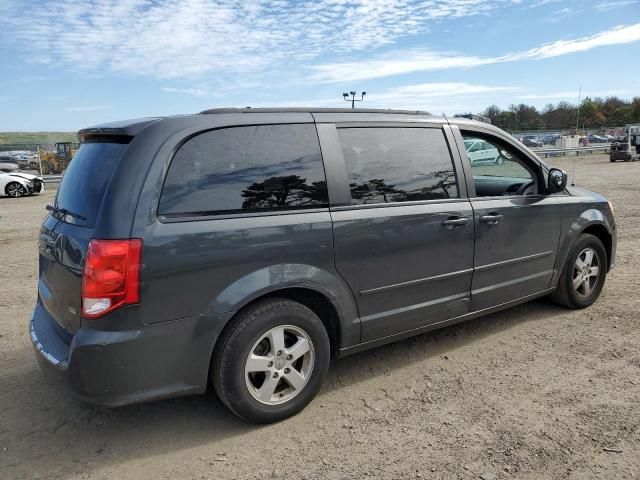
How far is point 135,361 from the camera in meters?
2.72

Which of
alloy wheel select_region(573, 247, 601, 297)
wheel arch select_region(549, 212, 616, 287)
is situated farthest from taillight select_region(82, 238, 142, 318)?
alloy wheel select_region(573, 247, 601, 297)

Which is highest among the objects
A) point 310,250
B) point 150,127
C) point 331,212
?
point 150,127

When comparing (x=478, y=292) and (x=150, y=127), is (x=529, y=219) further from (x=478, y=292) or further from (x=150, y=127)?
(x=150, y=127)

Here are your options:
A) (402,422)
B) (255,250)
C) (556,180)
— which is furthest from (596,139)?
(255,250)

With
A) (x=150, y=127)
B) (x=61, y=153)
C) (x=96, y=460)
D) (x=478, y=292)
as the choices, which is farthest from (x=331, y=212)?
(x=61, y=153)

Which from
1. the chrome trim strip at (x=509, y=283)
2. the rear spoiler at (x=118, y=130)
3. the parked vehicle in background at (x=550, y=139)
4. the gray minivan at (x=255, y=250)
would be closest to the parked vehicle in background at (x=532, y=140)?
the parked vehicle in background at (x=550, y=139)

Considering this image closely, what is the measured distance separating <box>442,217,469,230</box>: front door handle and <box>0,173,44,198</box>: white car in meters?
18.5

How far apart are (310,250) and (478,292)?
1631mm

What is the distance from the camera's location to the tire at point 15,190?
18.1 meters

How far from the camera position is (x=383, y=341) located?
12.0ft

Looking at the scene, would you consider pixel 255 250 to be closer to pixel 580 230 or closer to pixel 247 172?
pixel 247 172

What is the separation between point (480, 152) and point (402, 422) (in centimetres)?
313

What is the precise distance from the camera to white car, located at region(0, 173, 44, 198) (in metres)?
18.0

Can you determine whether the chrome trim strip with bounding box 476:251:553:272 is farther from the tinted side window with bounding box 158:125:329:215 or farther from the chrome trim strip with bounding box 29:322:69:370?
the chrome trim strip with bounding box 29:322:69:370
